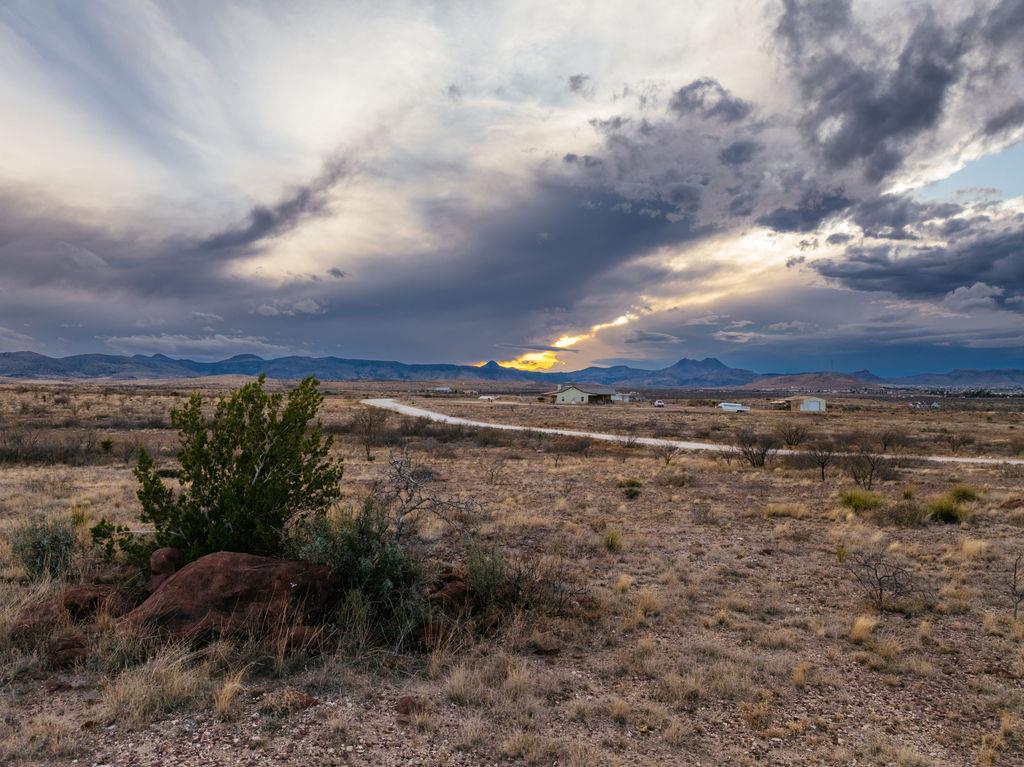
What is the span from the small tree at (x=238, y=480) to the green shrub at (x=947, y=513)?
13419 mm

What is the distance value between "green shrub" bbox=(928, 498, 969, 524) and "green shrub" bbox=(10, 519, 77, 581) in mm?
16578

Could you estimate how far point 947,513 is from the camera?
517 inches

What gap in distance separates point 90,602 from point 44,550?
107 inches

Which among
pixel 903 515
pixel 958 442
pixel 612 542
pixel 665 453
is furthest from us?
pixel 958 442

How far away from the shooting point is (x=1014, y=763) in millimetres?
4484

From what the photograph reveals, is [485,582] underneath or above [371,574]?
underneath

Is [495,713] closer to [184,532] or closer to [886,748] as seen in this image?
[886,748]

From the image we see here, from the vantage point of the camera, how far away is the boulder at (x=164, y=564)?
675 cm

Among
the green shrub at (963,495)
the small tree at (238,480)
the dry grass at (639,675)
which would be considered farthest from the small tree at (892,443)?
the small tree at (238,480)

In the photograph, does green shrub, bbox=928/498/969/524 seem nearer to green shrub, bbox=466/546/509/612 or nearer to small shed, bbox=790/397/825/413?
green shrub, bbox=466/546/509/612

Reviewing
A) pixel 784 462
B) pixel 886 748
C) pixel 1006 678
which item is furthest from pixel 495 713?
pixel 784 462

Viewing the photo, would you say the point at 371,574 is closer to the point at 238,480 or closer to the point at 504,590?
the point at 504,590

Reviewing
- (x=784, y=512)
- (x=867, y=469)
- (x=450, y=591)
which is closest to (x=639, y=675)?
(x=450, y=591)

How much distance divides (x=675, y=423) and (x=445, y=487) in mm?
37081
